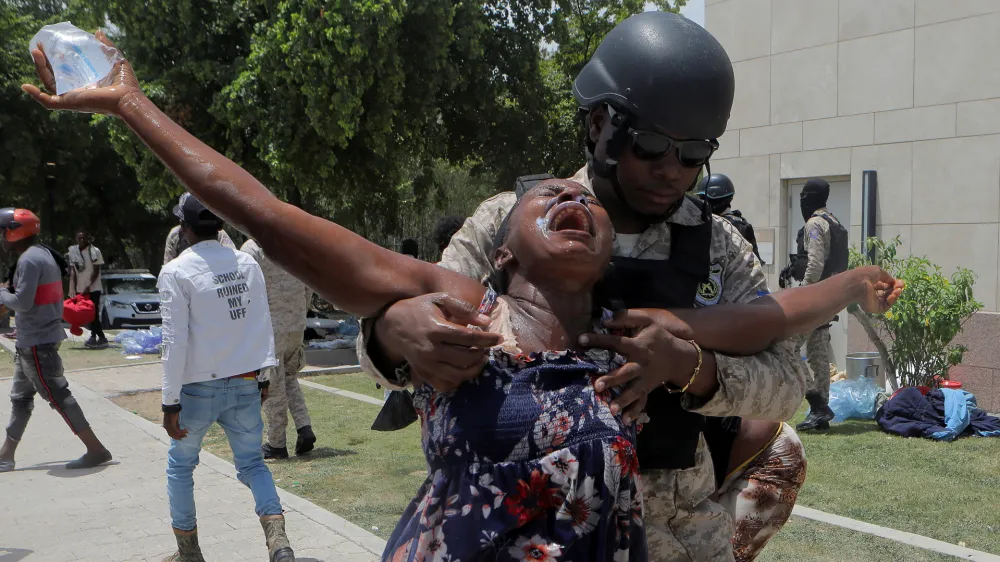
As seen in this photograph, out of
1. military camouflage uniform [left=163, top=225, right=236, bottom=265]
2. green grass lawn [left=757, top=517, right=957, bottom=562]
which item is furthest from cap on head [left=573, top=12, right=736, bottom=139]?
military camouflage uniform [left=163, top=225, right=236, bottom=265]

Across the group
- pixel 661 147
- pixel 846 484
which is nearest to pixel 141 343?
pixel 846 484

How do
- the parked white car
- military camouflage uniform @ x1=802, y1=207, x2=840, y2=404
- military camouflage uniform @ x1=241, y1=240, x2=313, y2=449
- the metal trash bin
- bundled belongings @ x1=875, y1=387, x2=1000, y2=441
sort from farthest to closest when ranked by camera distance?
the parked white car, the metal trash bin, military camouflage uniform @ x1=802, y1=207, x2=840, y2=404, military camouflage uniform @ x1=241, y1=240, x2=313, y2=449, bundled belongings @ x1=875, y1=387, x2=1000, y2=441

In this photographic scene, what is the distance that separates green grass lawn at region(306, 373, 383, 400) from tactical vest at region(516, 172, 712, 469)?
857 cm

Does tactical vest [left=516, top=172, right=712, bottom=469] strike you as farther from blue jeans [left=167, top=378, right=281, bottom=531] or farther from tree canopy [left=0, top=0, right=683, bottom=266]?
tree canopy [left=0, top=0, right=683, bottom=266]

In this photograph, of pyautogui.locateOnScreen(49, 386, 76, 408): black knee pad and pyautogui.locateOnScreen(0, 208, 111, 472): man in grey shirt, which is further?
pyautogui.locateOnScreen(49, 386, 76, 408): black knee pad

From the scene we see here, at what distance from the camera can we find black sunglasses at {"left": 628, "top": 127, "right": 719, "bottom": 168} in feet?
6.81

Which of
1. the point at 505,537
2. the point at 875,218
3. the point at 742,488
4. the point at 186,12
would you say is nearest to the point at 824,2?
the point at 875,218

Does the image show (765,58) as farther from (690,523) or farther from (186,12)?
(690,523)

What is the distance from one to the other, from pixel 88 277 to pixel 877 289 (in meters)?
16.6

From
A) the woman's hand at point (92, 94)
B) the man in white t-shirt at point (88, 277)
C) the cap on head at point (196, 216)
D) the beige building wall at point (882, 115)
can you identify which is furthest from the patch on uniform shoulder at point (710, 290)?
the man in white t-shirt at point (88, 277)

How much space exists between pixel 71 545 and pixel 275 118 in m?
8.59

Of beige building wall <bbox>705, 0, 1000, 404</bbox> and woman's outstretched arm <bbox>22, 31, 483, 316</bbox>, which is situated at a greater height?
beige building wall <bbox>705, 0, 1000, 404</bbox>

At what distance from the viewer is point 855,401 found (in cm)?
819

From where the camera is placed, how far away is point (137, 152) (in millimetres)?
14391
